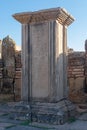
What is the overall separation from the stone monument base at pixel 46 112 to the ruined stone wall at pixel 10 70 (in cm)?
672

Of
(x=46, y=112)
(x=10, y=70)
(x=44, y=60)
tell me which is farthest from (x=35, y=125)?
(x=10, y=70)

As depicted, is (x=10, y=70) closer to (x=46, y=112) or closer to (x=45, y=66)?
(x=45, y=66)

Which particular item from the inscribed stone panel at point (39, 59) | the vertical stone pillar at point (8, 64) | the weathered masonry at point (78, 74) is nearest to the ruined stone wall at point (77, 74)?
the weathered masonry at point (78, 74)

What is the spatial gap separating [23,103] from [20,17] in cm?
265

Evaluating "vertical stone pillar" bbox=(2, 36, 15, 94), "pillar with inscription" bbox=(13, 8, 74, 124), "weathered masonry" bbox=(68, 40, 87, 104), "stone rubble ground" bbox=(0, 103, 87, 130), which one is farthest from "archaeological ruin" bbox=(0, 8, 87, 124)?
"vertical stone pillar" bbox=(2, 36, 15, 94)

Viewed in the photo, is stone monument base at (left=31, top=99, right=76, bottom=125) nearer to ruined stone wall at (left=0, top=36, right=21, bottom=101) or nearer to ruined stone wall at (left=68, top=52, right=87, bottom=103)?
ruined stone wall at (left=68, top=52, right=87, bottom=103)

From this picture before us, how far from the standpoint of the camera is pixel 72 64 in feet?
48.2

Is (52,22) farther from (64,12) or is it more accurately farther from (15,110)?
(15,110)

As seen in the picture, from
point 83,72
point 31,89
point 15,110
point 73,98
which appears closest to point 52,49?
point 31,89

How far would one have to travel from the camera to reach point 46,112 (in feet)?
27.1

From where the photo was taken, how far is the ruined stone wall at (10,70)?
15.9 meters

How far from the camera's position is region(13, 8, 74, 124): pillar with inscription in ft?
28.5

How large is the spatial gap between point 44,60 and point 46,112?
5.19 feet

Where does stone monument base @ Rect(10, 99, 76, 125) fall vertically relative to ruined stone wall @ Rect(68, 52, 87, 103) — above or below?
below
